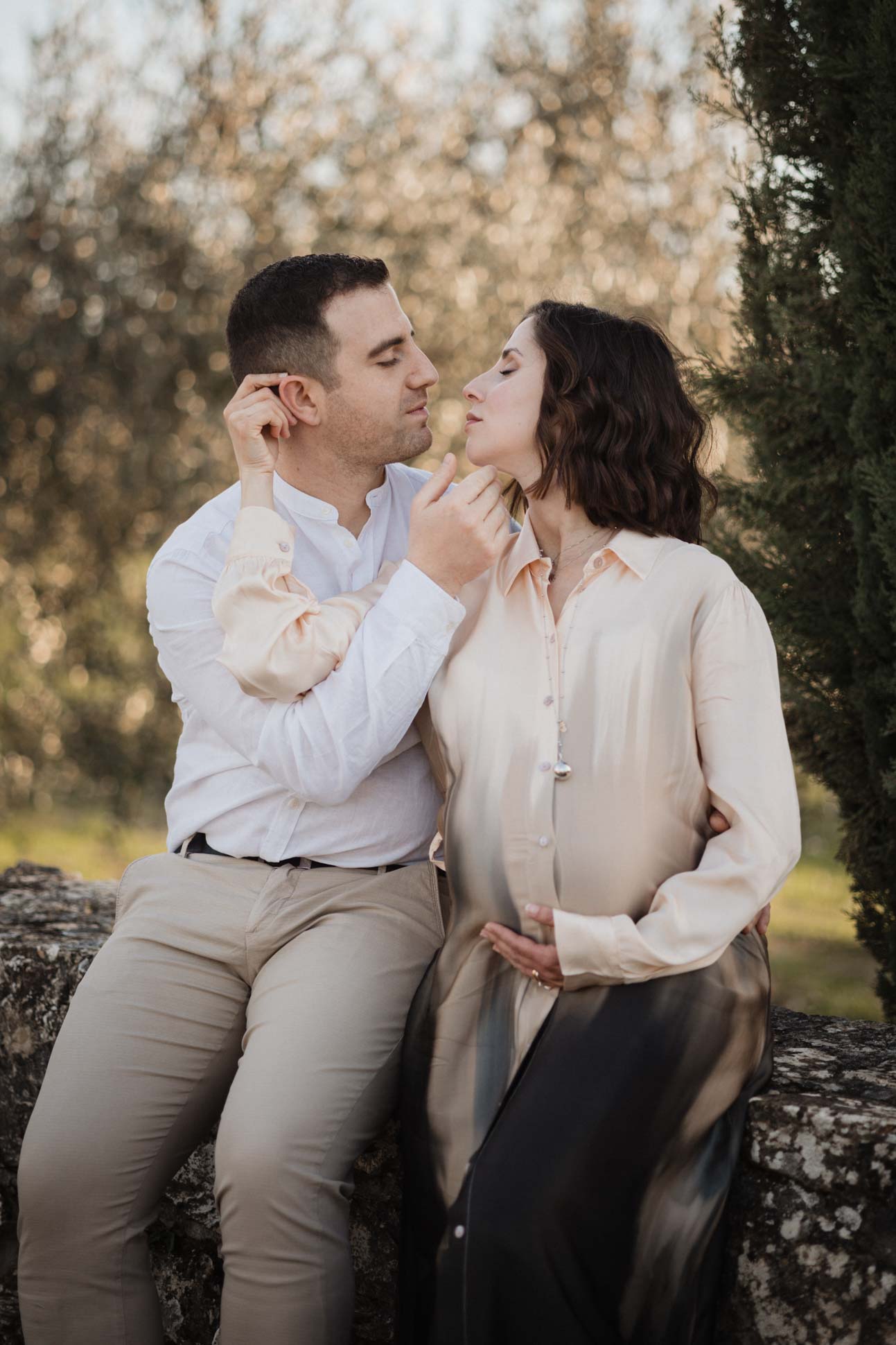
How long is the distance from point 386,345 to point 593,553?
0.92m

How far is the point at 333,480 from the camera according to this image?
3014 mm

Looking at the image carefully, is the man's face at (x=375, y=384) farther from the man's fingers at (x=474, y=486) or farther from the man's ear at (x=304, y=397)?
the man's fingers at (x=474, y=486)

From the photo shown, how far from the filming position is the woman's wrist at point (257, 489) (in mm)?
2650

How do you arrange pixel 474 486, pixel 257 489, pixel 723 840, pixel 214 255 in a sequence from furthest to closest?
pixel 214 255
pixel 257 489
pixel 474 486
pixel 723 840

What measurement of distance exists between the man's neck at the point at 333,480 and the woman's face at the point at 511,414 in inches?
18.6

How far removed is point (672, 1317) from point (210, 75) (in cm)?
810

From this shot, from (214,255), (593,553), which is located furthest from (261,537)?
(214,255)

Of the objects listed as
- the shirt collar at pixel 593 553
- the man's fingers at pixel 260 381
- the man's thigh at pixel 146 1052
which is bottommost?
the man's thigh at pixel 146 1052

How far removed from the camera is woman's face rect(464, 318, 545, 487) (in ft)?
8.50

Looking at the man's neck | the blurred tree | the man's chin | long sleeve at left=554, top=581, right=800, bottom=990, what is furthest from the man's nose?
→ the blurred tree

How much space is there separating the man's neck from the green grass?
11.2 feet

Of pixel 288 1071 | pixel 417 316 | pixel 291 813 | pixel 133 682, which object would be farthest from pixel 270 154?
pixel 288 1071

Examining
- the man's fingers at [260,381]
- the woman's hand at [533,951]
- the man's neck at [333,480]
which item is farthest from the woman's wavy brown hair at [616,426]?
the woman's hand at [533,951]

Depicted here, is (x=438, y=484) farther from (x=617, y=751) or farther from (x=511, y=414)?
(x=617, y=751)
